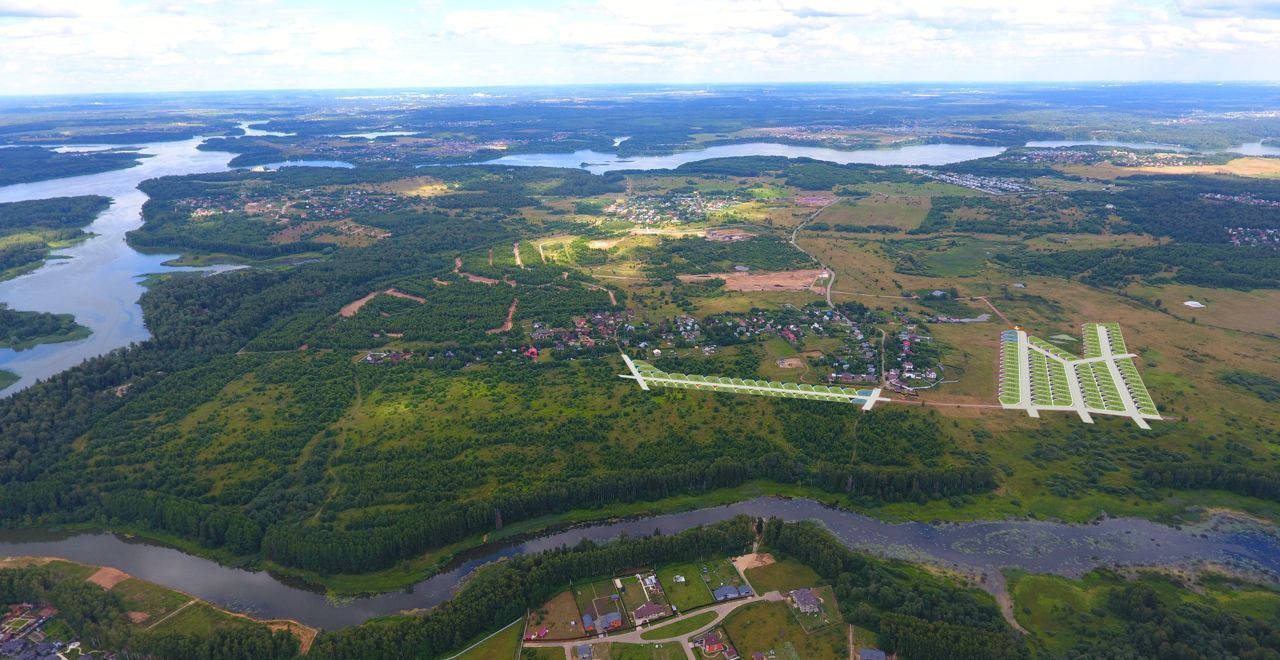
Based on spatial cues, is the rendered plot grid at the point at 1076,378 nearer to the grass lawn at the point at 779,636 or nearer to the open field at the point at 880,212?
the grass lawn at the point at 779,636

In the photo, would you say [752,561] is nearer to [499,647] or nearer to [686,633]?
[686,633]

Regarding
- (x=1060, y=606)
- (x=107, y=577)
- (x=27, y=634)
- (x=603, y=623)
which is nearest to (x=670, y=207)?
(x=1060, y=606)

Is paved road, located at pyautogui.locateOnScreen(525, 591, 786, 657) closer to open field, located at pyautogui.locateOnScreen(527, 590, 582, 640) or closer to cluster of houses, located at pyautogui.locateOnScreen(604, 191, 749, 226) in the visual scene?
open field, located at pyautogui.locateOnScreen(527, 590, 582, 640)

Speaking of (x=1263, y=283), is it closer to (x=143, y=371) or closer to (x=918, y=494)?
(x=918, y=494)

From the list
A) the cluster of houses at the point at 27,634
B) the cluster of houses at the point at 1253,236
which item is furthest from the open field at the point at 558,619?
the cluster of houses at the point at 1253,236

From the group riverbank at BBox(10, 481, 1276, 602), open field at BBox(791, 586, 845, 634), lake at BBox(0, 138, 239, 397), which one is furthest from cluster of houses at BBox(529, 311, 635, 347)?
lake at BBox(0, 138, 239, 397)

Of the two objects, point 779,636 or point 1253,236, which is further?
point 1253,236
